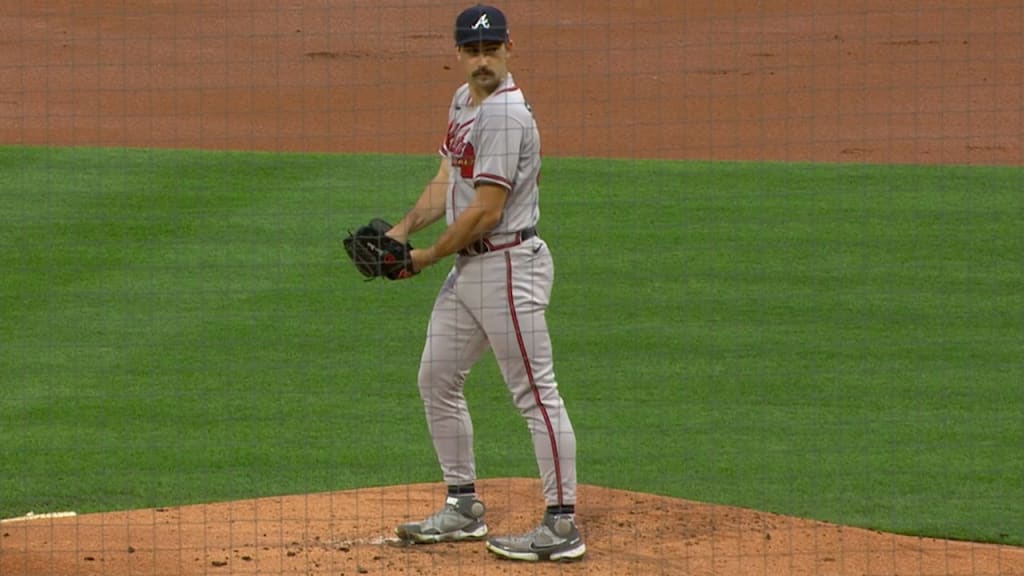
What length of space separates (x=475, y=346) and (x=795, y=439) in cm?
220

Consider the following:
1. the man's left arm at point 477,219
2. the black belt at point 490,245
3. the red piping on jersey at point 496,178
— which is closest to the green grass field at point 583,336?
the black belt at point 490,245

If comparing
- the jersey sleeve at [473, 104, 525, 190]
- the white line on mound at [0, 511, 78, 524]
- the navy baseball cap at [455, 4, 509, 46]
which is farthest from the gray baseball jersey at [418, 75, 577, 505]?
the white line on mound at [0, 511, 78, 524]

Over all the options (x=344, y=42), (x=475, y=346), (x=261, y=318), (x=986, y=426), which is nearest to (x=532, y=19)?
(x=344, y=42)

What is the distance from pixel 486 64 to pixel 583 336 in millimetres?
3734

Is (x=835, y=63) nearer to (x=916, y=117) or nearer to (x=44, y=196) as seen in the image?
(x=916, y=117)

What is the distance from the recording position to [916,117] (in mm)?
15102

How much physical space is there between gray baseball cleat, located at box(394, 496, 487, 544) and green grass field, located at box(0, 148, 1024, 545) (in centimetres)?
102

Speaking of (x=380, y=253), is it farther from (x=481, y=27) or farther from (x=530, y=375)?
(x=481, y=27)

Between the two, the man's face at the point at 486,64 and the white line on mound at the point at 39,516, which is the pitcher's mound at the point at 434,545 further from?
the man's face at the point at 486,64

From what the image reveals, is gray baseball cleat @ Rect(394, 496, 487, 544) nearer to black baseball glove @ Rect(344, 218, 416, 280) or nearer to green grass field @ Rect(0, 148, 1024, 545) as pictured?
black baseball glove @ Rect(344, 218, 416, 280)

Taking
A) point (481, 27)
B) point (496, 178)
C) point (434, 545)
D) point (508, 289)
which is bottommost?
point (434, 545)

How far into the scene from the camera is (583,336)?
9125mm

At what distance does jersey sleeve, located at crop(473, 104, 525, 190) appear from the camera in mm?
5477

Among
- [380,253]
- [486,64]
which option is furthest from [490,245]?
[486,64]
